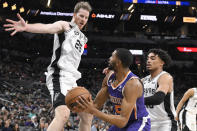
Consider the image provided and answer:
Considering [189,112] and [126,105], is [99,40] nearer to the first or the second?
[189,112]

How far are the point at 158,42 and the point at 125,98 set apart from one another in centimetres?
2544

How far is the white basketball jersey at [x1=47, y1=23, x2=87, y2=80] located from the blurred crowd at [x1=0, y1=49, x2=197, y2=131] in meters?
6.66

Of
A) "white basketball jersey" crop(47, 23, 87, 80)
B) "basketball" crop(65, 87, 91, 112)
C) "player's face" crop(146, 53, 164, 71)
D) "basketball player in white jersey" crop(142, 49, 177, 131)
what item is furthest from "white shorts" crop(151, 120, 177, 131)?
"basketball" crop(65, 87, 91, 112)

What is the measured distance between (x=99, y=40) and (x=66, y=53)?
22.5 meters

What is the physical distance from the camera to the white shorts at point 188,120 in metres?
6.21

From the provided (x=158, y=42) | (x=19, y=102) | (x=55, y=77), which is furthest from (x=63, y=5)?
(x=55, y=77)

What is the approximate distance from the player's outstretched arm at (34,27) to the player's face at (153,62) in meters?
1.47

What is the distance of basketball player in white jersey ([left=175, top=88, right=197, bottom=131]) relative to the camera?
20.4 feet

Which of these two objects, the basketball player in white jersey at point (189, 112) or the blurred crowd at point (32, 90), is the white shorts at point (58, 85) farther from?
the blurred crowd at point (32, 90)

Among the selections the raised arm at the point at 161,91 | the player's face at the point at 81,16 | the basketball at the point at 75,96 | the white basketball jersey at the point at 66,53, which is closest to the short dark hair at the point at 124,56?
the basketball at the point at 75,96

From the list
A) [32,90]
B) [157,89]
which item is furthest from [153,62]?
[32,90]

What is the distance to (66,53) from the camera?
4105mm

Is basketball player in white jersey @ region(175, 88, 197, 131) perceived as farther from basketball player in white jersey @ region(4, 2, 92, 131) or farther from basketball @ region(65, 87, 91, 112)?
basketball @ region(65, 87, 91, 112)

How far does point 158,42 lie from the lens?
1097 inches
